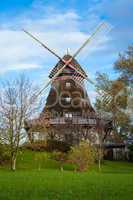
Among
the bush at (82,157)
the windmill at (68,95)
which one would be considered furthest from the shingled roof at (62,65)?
the bush at (82,157)

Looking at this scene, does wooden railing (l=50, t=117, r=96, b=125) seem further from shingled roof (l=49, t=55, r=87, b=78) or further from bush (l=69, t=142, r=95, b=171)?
bush (l=69, t=142, r=95, b=171)

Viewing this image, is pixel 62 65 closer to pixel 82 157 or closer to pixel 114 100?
pixel 114 100

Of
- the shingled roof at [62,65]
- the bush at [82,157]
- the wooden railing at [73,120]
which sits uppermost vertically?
→ the shingled roof at [62,65]

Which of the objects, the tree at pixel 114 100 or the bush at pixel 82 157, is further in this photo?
the tree at pixel 114 100

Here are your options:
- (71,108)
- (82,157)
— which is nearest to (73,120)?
(71,108)

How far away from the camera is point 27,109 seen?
47781mm

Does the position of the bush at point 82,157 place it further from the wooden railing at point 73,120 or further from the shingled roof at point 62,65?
the shingled roof at point 62,65

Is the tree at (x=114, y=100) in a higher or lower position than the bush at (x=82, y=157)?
higher

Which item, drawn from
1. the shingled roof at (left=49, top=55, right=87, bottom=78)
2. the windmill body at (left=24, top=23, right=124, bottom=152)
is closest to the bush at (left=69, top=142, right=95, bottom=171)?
the windmill body at (left=24, top=23, right=124, bottom=152)

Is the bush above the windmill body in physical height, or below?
below

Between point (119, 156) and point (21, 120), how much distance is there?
24.0m

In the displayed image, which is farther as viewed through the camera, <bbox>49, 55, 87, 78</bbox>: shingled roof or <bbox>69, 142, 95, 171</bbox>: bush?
<bbox>49, 55, 87, 78</bbox>: shingled roof

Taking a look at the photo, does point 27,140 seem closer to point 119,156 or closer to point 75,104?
point 75,104

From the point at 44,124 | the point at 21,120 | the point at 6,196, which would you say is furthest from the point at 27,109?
the point at 6,196
